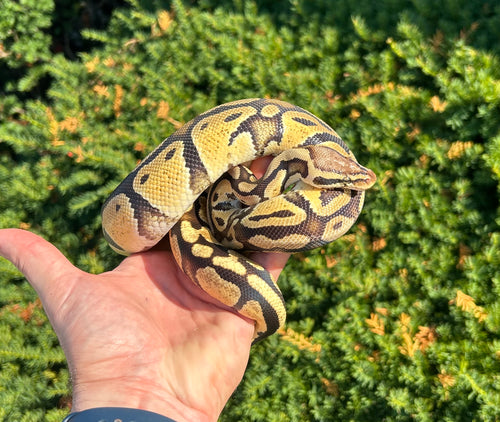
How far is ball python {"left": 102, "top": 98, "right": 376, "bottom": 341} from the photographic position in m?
3.48

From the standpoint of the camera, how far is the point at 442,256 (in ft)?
13.3

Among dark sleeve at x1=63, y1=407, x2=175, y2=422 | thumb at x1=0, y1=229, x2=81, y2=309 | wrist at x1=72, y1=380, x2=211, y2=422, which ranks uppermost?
thumb at x1=0, y1=229, x2=81, y2=309

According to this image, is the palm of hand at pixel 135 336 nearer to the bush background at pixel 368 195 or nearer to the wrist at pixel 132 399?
the wrist at pixel 132 399

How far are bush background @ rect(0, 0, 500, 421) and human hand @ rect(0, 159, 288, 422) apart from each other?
2.68ft

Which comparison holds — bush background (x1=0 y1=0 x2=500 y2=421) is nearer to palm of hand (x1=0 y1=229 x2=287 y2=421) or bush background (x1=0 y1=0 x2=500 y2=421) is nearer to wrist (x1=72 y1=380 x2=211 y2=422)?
palm of hand (x1=0 y1=229 x2=287 y2=421)

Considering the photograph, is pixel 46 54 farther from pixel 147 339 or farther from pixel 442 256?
pixel 442 256

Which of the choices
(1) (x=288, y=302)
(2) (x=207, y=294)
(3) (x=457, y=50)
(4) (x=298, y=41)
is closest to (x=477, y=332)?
(1) (x=288, y=302)

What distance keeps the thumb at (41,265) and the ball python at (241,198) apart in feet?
2.17

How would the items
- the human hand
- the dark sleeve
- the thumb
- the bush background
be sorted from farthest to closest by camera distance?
the bush background, the thumb, the human hand, the dark sleeve

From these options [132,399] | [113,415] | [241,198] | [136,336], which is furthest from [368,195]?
[113,415]

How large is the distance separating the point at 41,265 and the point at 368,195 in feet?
9.79

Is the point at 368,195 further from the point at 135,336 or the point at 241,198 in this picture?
the point at 135,336

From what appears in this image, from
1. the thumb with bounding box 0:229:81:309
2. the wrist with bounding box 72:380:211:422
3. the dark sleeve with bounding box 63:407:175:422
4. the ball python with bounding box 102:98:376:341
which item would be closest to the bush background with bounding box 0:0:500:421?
the ball python with bounding box 102:98:376:341

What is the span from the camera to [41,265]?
3367 mm
